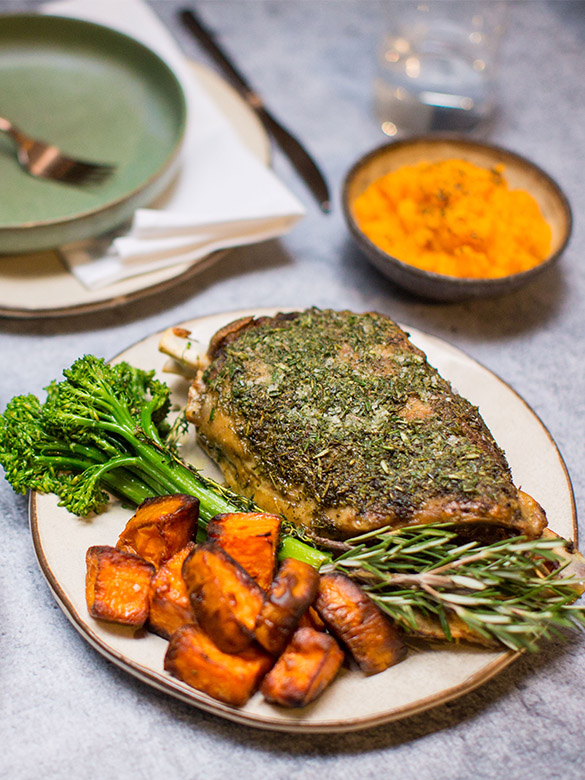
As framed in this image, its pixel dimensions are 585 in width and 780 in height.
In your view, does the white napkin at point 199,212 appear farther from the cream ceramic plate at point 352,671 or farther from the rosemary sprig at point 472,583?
the rosemary sprig at point 472,583

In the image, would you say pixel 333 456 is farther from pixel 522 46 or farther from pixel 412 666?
pixel 522 46

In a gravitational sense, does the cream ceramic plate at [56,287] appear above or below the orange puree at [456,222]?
below

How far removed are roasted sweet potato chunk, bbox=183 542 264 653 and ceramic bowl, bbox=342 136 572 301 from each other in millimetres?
1679

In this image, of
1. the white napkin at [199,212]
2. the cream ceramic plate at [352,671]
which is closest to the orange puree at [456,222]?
the white napkin at [199,212]

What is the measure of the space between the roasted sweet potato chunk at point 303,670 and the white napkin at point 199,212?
194 centimetres

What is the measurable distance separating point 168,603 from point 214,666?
218mm

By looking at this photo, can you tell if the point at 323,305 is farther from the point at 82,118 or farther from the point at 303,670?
the point at 303,670

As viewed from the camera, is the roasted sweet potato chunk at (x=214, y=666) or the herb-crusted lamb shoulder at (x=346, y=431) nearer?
the roasted sweet potato chunk at (x=214, y=666)

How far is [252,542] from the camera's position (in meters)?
1.98

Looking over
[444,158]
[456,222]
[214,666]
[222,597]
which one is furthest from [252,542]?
[444,158]

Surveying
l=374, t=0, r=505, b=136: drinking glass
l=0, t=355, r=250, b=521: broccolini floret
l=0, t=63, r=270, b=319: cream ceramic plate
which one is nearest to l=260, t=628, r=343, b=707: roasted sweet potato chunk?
l=0, t=355, r=250, b=521: broccolini floret


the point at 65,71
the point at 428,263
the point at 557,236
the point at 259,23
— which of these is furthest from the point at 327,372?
the point at 259,23

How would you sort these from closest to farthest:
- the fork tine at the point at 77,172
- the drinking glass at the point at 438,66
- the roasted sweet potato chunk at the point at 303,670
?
→ the roasted sweet potato chunk at the point at 303,670, the fork tine at the point at 77,172, the drinking glass at the point at 438,66

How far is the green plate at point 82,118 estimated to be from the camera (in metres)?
3.15
